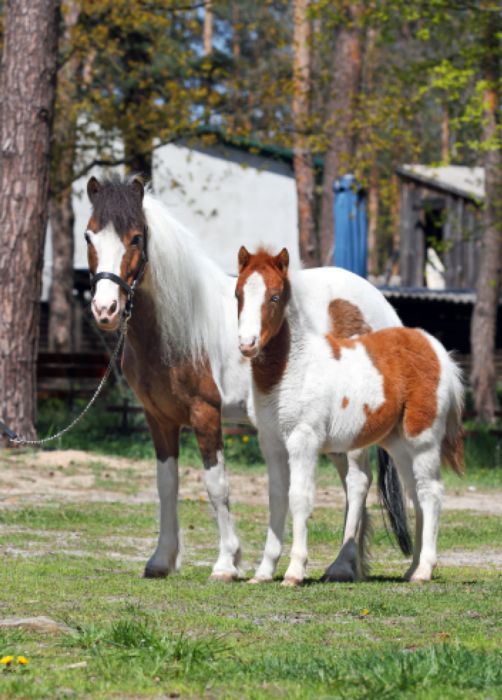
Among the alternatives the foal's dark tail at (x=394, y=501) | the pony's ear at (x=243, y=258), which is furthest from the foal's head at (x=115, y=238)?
the foal's dark tail at (x=394, y=501)

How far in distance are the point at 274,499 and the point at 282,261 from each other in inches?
55.9

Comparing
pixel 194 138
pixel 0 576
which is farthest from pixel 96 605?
pixel 194 138

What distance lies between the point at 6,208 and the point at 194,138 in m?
9.03

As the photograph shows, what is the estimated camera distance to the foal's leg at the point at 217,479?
877 centimetres

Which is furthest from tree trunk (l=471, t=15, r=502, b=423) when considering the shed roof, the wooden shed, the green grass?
the green grass

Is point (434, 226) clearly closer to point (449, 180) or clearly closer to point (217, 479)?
point (449, 180)

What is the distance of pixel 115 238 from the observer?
27.2ft

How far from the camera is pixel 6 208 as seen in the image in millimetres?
17609

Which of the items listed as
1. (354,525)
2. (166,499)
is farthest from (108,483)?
(354,525)

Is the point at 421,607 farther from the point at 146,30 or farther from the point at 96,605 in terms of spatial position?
the point at 146,30

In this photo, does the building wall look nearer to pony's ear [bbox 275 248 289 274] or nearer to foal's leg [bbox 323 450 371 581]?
foal's leg [bbox 323 450 371 581]

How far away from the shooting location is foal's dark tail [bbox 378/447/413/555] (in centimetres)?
944

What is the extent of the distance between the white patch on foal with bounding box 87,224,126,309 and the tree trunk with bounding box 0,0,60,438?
31.2 feet

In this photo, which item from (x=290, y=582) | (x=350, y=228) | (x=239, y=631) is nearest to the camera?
(x=239, y=631)
